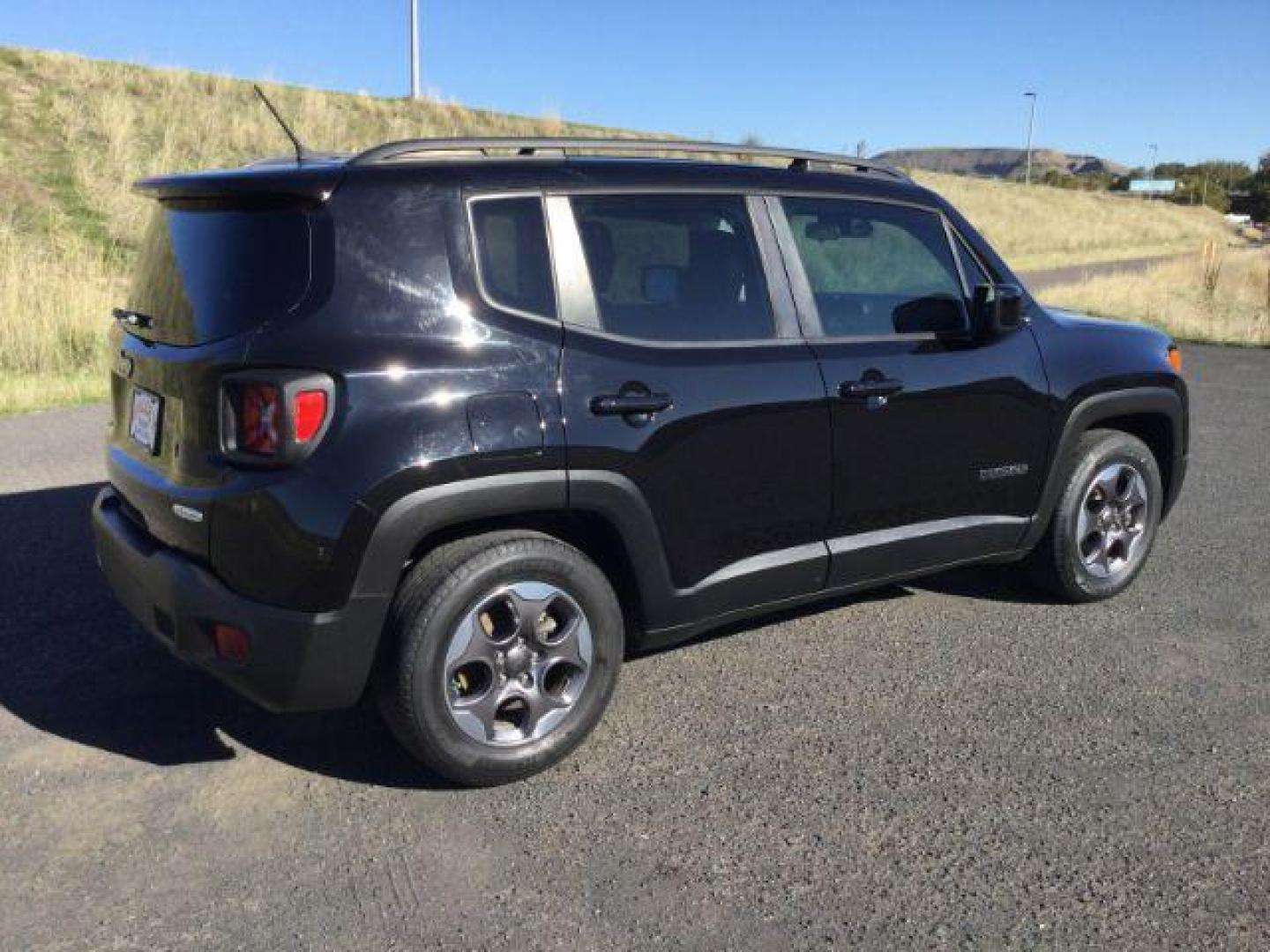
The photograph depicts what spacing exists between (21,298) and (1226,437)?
10.6 meters

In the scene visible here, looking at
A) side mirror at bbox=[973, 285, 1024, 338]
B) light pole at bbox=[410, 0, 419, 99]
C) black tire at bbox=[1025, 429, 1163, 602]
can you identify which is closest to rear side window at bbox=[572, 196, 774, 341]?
side mirror at bbox=[973, 285, 1024, 338]

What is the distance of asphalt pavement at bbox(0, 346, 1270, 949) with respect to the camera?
8.82 ft

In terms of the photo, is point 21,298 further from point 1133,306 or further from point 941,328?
point 1133,306

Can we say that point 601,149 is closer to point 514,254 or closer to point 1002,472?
point 514,254

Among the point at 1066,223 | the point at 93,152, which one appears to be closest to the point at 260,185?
the point at 93,152

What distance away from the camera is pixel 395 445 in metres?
2.95

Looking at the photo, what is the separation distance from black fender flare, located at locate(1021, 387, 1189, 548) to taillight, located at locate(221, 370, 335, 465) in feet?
9.64

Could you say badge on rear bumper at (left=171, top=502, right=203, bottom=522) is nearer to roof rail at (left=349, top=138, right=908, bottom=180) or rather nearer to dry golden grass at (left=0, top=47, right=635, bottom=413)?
roof rail at (left=349, top=138, right=908, bottom=180)

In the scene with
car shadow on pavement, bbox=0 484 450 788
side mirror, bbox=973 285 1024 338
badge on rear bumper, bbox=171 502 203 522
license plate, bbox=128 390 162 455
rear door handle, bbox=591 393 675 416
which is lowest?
car shadow on pavement, bbox=0 484 450 788

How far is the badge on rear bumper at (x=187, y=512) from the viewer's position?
3037 mm

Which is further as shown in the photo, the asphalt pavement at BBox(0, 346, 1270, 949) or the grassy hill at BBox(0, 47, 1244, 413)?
the grassy hill at BBox(0, 47, 1244, 413)

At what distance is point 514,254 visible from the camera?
10.8ft

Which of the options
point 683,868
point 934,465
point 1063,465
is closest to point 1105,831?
point 683,868

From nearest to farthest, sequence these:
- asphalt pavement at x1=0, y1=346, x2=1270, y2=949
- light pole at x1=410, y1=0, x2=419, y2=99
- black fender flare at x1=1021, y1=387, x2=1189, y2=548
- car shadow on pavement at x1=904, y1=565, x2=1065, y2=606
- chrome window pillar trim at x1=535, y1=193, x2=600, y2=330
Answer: asphalt pavement at x1=0, y1=346, x2=1270, y2=949 → chrome window pillar trim at x1=535, y1=193, x2=600, y2=330 → black fender flare at x1=1021, y1=387, x2=1189, y2=548 → car shadow on pavement at x1=904, y1=565, x2=1065, y2=606 → light pole at x1=410, y1=0, x2=419, y2=99
